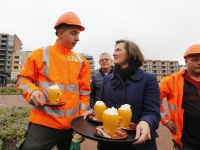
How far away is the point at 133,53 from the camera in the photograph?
6.42ft

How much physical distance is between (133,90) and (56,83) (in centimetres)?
90

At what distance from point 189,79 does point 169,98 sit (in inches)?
16.7

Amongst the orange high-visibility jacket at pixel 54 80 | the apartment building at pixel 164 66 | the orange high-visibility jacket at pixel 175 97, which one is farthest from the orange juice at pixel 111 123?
the apartment building at pixel 164 66

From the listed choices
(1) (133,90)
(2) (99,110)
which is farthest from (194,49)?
(2) (99,110)

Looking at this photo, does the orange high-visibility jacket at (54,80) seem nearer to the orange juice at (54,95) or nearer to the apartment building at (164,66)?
the orange juice at (54,95)

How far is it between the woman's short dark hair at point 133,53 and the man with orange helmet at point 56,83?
0.66 metres

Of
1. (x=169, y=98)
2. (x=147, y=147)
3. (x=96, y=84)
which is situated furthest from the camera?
(x=96, y=84)

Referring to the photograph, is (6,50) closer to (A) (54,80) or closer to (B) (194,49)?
(A) (54,80)

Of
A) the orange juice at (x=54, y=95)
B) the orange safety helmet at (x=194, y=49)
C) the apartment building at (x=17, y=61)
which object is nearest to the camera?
the orange juice at (x=54, y=95)

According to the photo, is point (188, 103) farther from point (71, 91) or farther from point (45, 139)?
point (45, 139)

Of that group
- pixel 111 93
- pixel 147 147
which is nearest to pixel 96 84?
pixel 111 93

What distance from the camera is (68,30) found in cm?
209

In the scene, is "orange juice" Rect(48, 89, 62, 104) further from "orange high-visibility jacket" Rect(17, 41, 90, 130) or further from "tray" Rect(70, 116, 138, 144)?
"tray" Rect(70, 116, 138, 144)

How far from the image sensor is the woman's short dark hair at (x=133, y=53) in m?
1.96
